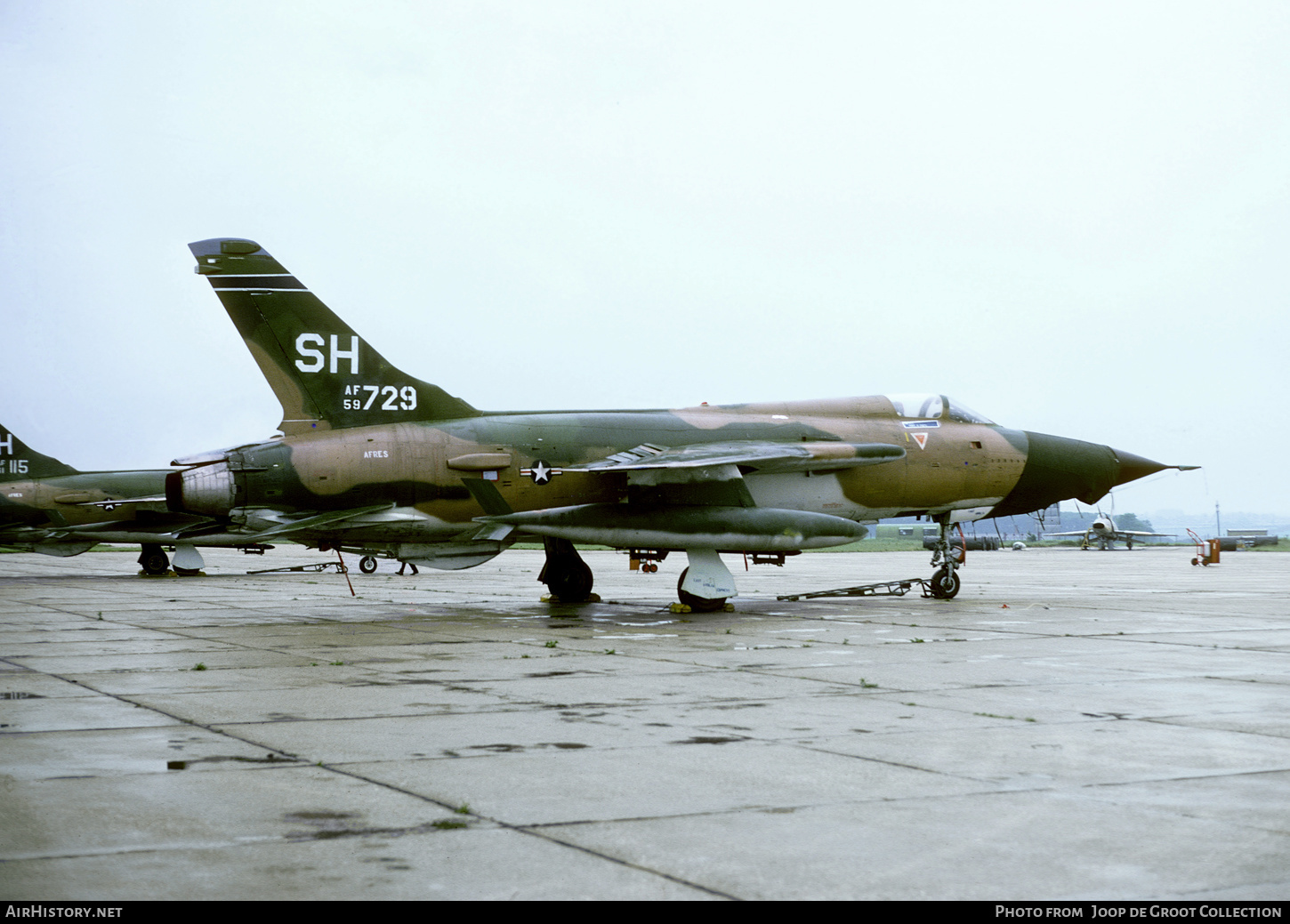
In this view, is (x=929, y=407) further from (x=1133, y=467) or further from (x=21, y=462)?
(x=21, y=462)

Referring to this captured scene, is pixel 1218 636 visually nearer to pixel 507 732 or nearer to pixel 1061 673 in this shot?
pixel 1061 673

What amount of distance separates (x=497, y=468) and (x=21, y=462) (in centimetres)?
2018

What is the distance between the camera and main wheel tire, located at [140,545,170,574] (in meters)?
31.3

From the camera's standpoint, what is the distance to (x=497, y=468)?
15445 millimetres

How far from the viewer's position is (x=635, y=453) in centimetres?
1606

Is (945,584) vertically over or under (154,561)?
over

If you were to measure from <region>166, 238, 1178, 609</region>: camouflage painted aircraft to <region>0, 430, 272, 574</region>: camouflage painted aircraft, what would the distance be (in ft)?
49.4

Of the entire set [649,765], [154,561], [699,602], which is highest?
[649,765]

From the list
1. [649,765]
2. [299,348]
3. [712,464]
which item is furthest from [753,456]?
[649,765]

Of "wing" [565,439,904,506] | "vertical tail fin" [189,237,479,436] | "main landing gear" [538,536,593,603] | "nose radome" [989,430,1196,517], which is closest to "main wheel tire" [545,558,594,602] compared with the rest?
"main landing gear" [538,536,593,603]

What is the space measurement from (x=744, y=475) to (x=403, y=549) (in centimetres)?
489

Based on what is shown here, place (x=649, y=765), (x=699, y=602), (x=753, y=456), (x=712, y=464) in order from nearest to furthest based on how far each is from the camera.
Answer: (x=649, y=765) < (x=712, y=464) < (x=753, y=456) < (x=699, y=602)

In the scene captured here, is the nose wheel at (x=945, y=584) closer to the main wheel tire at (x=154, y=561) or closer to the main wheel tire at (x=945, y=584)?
the main wheel tire at (x=945, y=584)
